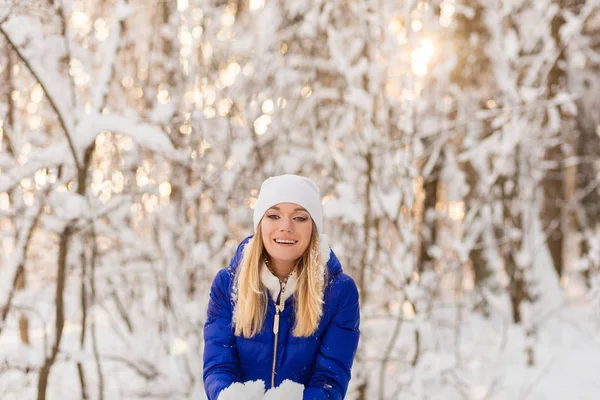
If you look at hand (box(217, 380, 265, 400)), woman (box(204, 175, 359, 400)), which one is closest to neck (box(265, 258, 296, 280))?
woman (box(204, 175, 359, 400))

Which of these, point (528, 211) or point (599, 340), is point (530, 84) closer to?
point (528, 211)

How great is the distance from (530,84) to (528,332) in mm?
2487

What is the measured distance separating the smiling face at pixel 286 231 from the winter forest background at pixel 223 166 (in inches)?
39.8

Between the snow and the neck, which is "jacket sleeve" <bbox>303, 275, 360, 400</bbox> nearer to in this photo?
the snow

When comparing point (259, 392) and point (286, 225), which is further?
point (286, 225)

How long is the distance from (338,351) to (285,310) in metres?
0.22

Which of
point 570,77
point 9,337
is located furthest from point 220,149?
point 570,77

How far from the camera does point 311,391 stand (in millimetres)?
1805

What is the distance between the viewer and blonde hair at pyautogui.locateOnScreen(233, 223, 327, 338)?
186 centimetres

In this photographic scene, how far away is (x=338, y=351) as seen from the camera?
1.90 meters

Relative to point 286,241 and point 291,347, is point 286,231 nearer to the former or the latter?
point 286,241

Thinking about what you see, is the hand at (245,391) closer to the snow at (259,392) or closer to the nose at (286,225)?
the snow at (259,392)

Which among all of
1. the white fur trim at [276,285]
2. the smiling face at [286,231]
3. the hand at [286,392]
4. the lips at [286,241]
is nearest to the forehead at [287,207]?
the smiling face at [286,231]

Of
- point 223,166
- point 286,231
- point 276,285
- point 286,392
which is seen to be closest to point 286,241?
point 286,231
